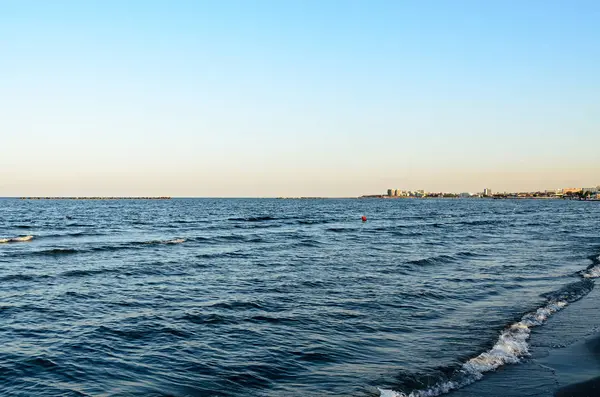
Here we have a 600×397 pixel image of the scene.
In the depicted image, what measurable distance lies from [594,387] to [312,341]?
635cm

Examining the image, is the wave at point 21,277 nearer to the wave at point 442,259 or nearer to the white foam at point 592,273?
the wave at point 442,259

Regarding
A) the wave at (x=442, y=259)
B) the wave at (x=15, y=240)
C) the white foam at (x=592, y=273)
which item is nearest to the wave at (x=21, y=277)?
the wave at (x=15, y=240)

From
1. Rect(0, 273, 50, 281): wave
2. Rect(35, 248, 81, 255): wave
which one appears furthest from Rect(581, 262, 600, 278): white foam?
Rect(35, 248, 81, 255): wave

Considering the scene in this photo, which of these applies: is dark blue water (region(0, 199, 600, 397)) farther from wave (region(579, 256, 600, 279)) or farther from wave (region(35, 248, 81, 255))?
wave (region(35, 248, 81, 255))

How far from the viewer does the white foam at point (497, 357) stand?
9.52 metres

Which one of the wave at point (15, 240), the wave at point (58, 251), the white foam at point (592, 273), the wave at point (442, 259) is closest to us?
the white foam at point (592, 273)

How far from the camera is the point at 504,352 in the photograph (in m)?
11.7

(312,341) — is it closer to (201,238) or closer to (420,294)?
(420,294)

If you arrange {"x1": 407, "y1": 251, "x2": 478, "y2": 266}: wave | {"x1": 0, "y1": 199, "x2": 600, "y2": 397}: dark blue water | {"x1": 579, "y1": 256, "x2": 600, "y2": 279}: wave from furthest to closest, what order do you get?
{"x1": 407, "y1": 251, "x2": 478, "y2": 266}: wave
{"x1": 579, "y1": 256, "x2": 600, "y2": 279}: wave
{"x1": 0, "y1": 199, "x2": 600, "y2": 397}: dark blue water

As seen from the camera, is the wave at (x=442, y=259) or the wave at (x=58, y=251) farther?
the wave at (x=58, y=251)

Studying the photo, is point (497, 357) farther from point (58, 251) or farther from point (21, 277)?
point (58, 251)

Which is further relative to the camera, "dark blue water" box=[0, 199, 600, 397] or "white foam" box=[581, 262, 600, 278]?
"white foam" box=[581, 262, 600, 278]

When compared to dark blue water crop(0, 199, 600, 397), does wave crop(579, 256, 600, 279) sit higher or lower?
higher

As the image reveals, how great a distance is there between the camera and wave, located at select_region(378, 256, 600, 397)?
959cm
